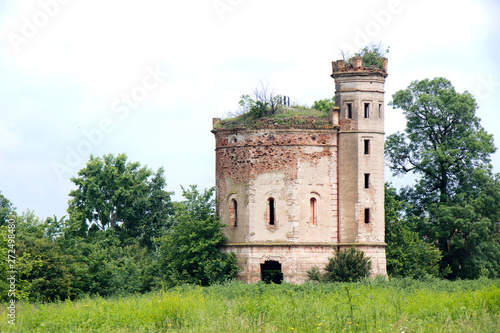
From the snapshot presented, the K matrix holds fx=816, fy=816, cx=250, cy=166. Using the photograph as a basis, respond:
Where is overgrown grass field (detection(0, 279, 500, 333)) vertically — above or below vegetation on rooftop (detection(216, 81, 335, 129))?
below

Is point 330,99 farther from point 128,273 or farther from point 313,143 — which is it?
point 128,273

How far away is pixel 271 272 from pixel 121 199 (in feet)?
47.3

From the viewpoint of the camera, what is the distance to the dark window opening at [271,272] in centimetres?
3612

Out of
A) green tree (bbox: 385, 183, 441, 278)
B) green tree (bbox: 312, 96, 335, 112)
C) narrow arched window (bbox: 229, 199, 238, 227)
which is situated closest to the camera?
narrow arched window (bbox: 229, 199, 238, 227)

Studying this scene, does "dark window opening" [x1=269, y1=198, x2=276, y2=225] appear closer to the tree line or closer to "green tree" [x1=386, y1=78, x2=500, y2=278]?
the tree line

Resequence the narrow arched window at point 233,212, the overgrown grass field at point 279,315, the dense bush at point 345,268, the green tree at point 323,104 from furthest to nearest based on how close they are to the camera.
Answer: the green tree at point 323,104
the narrow arched window at point 233,212
the dense bush at point 345,268
the overgrown grass field at point 279,315

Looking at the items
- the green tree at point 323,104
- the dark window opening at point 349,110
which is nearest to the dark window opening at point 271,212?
the dark window opening at point 349,110

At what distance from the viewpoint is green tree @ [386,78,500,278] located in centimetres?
4306

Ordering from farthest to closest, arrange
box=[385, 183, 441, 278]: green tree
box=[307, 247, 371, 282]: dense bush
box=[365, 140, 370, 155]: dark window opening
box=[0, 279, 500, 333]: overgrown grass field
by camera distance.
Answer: box=[385, 183, 441, 278]: green tree, box=[365, 140, 370, 155]: dark window opening, box=[307, 247, 371, 282]: dense bush, box=[0, 279, 500, 333]: overgrown grass field

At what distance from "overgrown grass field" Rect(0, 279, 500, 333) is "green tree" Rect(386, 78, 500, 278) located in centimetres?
1718

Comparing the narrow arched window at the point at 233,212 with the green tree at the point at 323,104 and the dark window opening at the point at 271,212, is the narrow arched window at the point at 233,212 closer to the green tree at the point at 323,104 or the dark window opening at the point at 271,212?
the dark window opening at the point at 271,212

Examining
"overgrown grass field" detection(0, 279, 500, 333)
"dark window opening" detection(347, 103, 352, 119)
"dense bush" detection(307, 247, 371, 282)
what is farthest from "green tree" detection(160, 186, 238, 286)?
"overgrown grass field" detection(0, 279, 500, 333)

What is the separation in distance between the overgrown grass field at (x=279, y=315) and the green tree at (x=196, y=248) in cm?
915

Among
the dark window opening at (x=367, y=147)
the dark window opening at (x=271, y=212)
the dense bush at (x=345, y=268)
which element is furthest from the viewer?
the dark window opening at (x=367, y=147)
